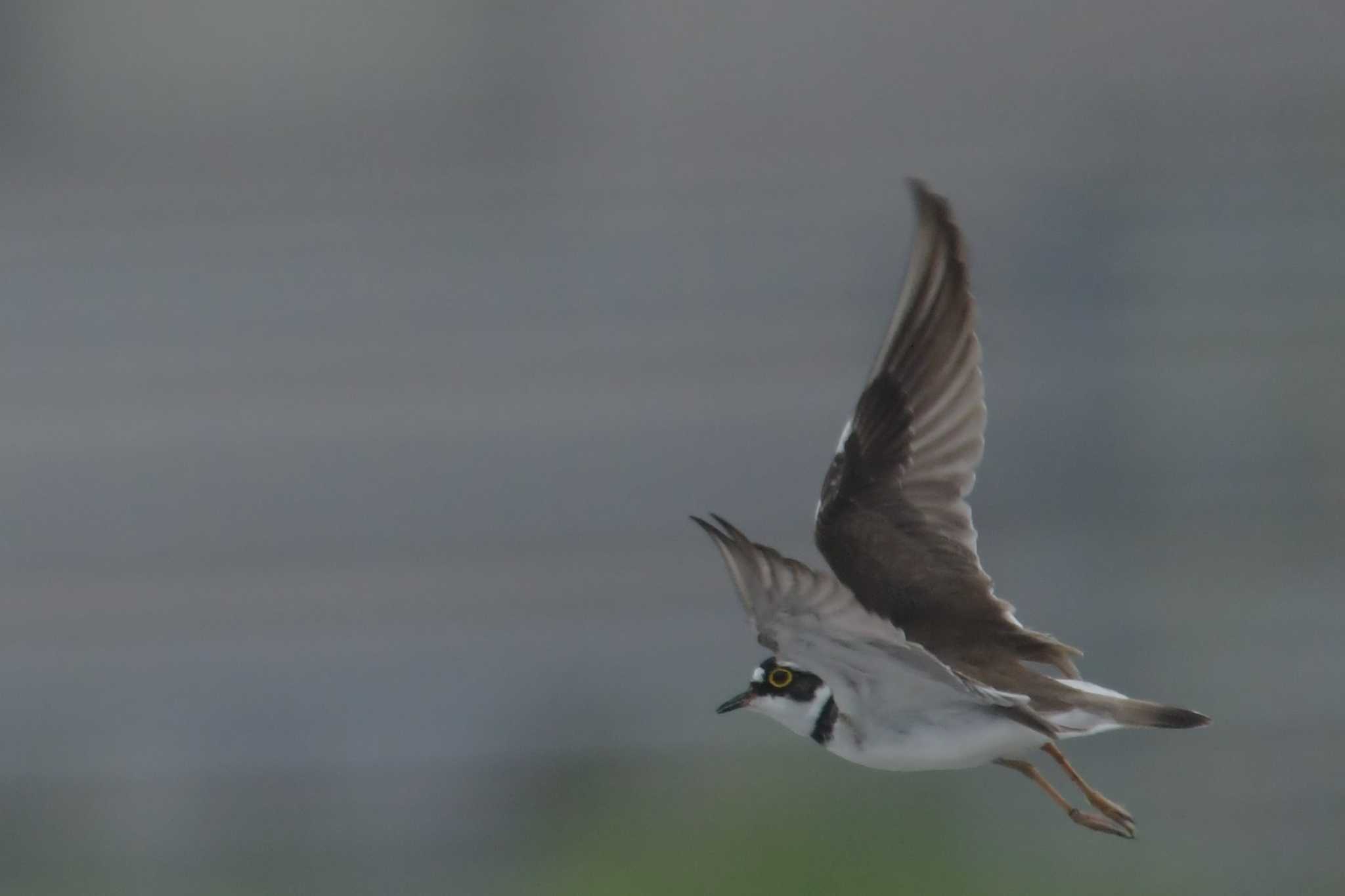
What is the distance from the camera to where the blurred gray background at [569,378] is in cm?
753

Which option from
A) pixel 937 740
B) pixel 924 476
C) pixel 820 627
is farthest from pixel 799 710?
pixel 924 476

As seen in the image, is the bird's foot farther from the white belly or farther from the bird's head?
the bird's head

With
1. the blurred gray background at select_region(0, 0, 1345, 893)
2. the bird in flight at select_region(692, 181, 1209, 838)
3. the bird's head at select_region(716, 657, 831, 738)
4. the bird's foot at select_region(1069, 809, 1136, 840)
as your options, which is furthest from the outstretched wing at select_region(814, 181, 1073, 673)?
the blurred gray background at select_region(0, 0, 1345, 893)

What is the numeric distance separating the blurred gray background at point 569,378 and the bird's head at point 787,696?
4.36 meters

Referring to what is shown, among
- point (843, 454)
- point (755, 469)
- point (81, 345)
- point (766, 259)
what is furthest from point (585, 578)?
point (843, 454)

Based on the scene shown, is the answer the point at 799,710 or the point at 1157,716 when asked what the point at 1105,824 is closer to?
the point at 1157,716

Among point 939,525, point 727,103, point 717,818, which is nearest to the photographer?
point 939,525

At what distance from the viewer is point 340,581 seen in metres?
7.78

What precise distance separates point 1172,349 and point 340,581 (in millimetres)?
2972

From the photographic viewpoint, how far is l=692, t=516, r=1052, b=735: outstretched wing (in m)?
2.50

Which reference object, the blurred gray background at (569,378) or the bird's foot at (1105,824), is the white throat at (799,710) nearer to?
the bird's foot at (1105,824)

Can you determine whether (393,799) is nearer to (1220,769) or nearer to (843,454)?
(1220,769)

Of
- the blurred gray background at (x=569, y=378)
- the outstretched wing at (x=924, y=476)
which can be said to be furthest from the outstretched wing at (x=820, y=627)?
the blurred gray background at (x=569, y=378)

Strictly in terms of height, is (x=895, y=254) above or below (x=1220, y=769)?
above
